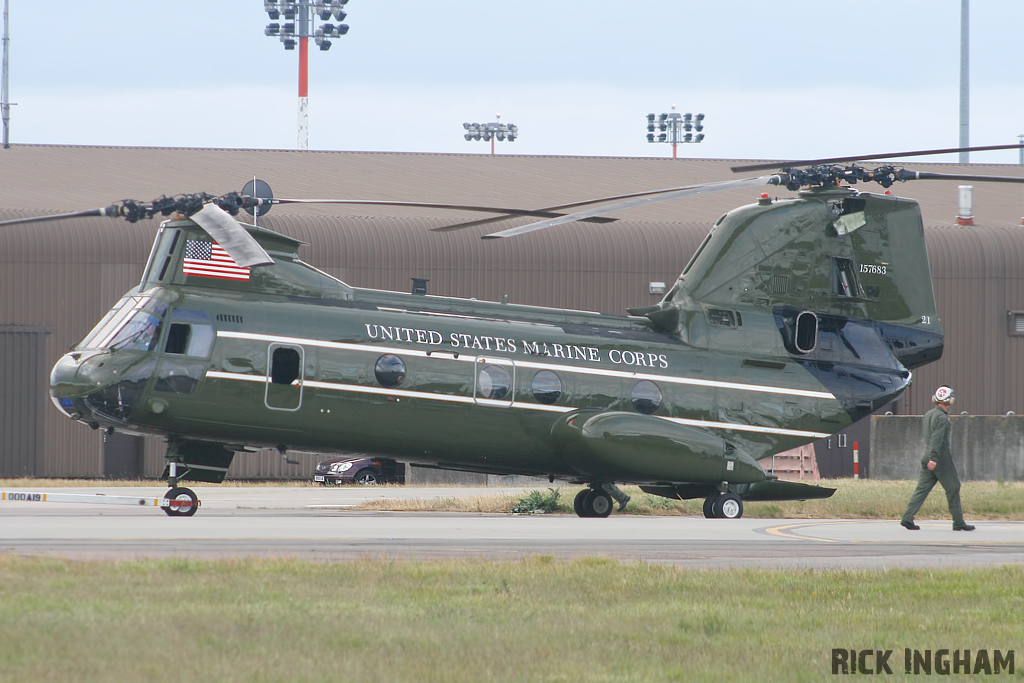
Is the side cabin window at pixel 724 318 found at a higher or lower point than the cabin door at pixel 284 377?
higher

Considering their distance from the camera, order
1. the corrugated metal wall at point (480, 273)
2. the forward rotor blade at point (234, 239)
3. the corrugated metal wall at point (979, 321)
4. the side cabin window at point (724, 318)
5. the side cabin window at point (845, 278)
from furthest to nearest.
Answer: the corrugated metal wall at point (979, 321), the corrugated metal wall at point (480, 273), the side cabin window at point (845, 278), the side cabin window at point (724, 318), the forward rotor blade at point (234, 239)

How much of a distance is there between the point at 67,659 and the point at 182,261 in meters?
11.4

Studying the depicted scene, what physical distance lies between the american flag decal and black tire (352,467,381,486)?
1679cm

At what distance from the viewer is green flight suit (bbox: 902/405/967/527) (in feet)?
56.8

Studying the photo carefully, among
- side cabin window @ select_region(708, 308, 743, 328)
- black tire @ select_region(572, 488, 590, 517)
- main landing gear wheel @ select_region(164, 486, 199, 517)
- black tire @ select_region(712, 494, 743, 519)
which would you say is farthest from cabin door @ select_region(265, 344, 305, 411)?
side cabin window @ select_region(708, 308, 743, 328)

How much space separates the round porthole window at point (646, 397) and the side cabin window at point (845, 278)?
3.85 metres

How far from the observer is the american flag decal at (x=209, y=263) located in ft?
58.6

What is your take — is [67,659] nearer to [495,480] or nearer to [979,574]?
[979,574]

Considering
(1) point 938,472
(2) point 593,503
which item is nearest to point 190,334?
(2) point 593,503

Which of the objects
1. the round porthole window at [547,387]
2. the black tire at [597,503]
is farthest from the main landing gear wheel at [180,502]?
the black tire at [597,503]

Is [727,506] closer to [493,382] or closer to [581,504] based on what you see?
[581,504]

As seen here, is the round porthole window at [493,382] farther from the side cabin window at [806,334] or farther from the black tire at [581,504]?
the side cabin window at [806,334]

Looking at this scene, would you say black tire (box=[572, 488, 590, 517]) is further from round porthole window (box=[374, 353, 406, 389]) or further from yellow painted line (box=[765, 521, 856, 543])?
round porthole window (box=[374, 353, 406, 389])

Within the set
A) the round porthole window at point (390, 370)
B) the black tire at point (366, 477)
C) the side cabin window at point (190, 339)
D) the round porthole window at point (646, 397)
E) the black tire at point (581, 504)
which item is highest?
the side cabin window at point (190, 339)
